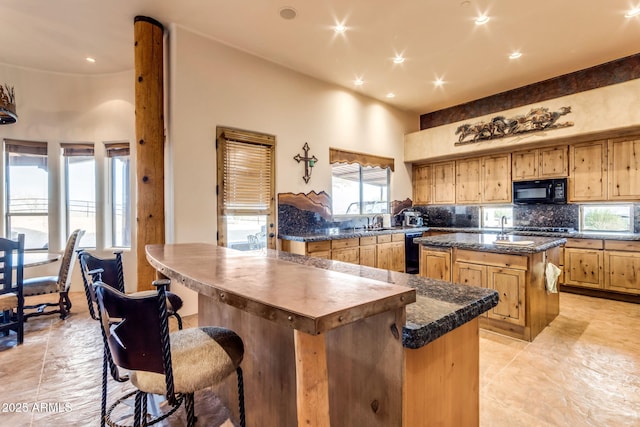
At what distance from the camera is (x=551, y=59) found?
4.25 metres

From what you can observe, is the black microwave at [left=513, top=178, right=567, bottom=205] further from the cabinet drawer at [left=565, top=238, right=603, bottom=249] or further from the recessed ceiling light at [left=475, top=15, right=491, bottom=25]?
the recessed ceiling light at [left=475, top=15, right=491, bottom=25]

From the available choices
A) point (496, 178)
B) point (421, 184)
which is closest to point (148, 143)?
point (421, 184)

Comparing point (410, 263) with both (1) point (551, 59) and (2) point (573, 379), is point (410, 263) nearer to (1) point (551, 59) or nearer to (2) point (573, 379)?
(2) point (573, 379)

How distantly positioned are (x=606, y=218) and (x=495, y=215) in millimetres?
1561

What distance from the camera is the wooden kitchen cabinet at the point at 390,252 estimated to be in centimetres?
495

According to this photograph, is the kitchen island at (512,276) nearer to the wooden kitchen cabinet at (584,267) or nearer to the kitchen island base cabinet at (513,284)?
A: the kitchen island base cabinet at (513,284)

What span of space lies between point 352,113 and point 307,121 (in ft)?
3.60

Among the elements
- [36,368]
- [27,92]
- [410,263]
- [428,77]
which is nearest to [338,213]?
[410,263]

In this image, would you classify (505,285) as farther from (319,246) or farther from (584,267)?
(584,267)

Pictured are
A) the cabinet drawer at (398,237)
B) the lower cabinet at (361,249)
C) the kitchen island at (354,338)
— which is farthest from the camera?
the cabinet drawer at (398,237)

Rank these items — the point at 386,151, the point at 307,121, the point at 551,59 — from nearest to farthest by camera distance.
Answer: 1. the point at 551,59
2. the point at 307,121
3. the point at 386,151

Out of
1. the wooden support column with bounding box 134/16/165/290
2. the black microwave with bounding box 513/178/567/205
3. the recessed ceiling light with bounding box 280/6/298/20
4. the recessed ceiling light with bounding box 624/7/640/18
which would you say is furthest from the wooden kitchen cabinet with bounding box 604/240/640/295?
the wooden support column with bounding box 134/16/165/290

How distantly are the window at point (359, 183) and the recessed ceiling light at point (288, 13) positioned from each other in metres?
2.15

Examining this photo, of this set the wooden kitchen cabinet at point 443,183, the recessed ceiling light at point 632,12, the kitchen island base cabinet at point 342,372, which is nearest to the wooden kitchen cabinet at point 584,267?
the wooden kitchen cabinet at point 443,183
